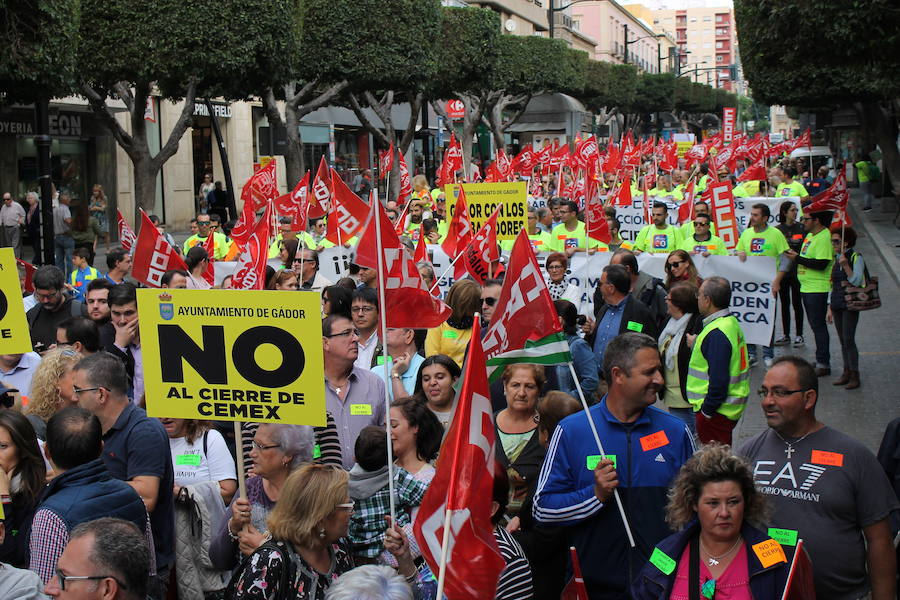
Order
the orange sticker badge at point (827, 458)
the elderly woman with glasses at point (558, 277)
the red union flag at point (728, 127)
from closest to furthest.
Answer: the orange sticker badge at point (827, 458) < the elderly woman with glasses at point (558, 277) < the red union flag at point (728, 127)

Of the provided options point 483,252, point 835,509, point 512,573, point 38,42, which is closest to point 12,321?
point 512,573

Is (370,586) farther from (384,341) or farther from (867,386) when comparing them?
(867,386)

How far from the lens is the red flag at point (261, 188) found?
1562cm

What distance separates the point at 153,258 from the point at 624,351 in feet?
22.2

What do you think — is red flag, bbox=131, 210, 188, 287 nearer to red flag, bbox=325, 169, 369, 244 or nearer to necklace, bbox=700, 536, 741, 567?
red flag, bbox=325, 169, 369, 244

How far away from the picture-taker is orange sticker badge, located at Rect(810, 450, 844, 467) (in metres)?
4.45

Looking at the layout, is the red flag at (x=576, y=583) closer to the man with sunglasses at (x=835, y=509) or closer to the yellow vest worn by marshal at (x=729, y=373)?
the man with sunglasses at (x=835, y=509)

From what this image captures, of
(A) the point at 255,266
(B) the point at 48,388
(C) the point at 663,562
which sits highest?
(A) the point at 255,266

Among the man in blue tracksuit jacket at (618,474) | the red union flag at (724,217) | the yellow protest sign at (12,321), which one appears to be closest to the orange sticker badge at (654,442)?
the man in blue tracksuit jacket at (618,474)

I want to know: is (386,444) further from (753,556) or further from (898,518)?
(898,518)

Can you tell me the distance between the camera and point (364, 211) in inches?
420

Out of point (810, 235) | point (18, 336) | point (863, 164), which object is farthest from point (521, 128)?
point (18, 336)

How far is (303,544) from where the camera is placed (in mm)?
3955

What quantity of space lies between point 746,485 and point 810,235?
28.4 feet
